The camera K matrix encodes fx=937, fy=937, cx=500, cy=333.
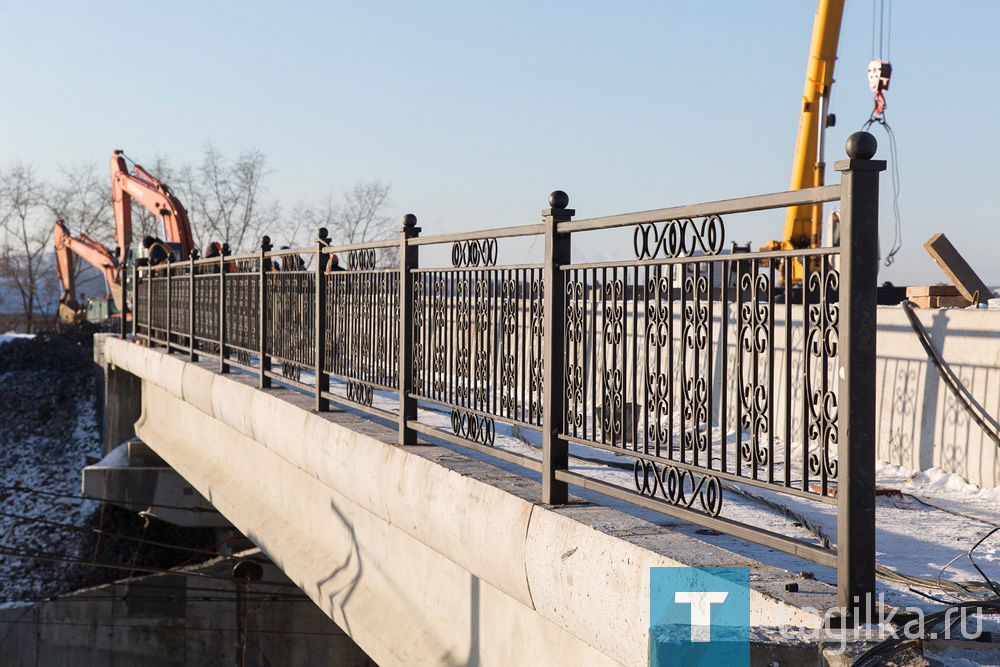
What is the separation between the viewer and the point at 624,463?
22.0 ft

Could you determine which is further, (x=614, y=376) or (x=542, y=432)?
(x=542, y=432)

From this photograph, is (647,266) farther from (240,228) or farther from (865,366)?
(240,228)

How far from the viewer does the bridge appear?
9.50ft

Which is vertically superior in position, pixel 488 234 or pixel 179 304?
pixel 488 234

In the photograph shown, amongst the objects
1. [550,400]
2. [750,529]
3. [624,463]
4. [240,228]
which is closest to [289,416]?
[624,463]

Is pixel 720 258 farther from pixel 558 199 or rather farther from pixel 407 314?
pixel 407 314

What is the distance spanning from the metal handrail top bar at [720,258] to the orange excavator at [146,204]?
24608 mm

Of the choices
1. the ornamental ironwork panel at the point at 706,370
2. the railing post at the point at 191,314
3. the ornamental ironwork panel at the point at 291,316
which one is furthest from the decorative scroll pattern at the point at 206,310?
the ornamental ironwork panel at the point at 706,370

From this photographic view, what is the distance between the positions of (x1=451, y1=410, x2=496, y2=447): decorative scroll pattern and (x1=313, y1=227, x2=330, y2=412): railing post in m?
2.35

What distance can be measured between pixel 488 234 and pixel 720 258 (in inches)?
73.1

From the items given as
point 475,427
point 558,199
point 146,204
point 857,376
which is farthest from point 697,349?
point 146,204

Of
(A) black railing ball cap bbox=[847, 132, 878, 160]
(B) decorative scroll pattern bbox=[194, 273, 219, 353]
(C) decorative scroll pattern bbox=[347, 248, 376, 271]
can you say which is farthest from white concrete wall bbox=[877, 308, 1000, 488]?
(B) decorative scroll pattern bbox=[194, 273, 219, 353]

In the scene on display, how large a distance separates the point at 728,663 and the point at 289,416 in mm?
5436

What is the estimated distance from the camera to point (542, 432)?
456 cm
